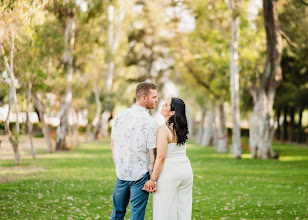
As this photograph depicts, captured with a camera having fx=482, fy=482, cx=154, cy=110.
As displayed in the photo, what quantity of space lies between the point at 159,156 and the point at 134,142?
13.6 inches

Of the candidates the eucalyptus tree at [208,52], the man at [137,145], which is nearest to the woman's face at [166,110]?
the man at [137,145]

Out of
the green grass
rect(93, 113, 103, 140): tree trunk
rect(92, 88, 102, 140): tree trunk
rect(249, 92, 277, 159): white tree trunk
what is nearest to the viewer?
the green grass

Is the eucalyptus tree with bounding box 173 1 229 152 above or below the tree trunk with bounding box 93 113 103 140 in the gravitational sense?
above

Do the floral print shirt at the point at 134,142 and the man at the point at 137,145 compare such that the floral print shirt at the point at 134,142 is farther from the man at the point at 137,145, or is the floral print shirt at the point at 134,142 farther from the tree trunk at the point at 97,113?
the tree trunk at the point at 97,113

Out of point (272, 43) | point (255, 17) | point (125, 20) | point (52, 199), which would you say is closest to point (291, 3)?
point (255, 17)

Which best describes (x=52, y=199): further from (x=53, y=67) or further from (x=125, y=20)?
(x=125, y=20)

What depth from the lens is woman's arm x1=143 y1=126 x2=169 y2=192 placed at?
567 cm

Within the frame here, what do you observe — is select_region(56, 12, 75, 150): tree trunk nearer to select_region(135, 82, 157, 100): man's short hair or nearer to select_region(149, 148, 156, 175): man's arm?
select_region(135, 82, 157, 100): man's short hair

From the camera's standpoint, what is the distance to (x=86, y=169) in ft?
64.3

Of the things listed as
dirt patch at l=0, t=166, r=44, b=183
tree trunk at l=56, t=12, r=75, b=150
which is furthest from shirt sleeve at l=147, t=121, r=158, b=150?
tree trunk at l=56, t=12, r=75, b=150

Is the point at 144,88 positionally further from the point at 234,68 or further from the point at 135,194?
the point at 234,68

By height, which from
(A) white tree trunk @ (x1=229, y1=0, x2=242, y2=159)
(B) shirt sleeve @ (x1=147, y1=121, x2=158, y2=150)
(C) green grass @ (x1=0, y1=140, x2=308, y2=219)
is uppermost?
(A) white tree trunk @ (x1=229, y1=0, x2=242, y2=159)

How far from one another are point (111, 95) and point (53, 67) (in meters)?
16.2

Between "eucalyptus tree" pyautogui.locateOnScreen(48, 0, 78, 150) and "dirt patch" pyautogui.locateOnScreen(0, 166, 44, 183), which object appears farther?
"eucalyptus tree" pyautogui.locateOnScreen(48, 0, 78, 150)
